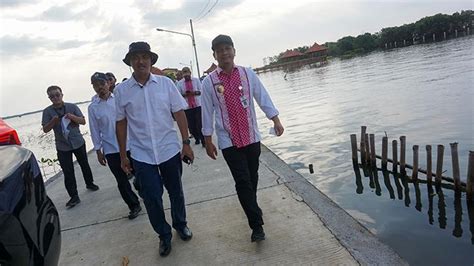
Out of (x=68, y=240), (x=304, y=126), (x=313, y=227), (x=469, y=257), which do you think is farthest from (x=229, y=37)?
(x=304, y=126)

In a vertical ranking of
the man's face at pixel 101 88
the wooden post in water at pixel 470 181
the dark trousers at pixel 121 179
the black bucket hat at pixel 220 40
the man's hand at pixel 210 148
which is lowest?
the wooden post in water at pixel 470 181

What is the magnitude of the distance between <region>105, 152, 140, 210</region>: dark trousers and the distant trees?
97015 mm

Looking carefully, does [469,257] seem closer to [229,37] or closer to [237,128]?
[237,128]

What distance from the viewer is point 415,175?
7871 mm

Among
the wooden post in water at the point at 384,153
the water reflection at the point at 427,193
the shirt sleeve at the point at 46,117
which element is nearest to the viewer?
the shirt sleeve at the point at 46,117

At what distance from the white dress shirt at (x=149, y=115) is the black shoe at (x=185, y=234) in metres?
0.86

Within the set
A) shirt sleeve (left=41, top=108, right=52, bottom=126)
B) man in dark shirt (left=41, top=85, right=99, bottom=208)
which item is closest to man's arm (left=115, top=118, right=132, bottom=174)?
man in dark shirt (left=41, top=85, right=99, bottom=208)

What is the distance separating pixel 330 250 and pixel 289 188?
1.75 m

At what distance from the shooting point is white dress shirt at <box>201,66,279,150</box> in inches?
137

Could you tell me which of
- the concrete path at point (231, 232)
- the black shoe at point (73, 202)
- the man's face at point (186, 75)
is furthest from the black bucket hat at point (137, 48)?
the man's face at point (186, 75)

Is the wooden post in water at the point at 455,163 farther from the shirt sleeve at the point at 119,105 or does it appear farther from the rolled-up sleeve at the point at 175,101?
the shirt sleeve at the point at 119,105

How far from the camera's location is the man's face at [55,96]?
5389 millimetres

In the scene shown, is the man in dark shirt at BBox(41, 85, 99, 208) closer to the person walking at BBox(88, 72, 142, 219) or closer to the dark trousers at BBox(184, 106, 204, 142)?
the person walking at BBox(88, 72, 142, 219)

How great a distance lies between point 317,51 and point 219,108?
102m
